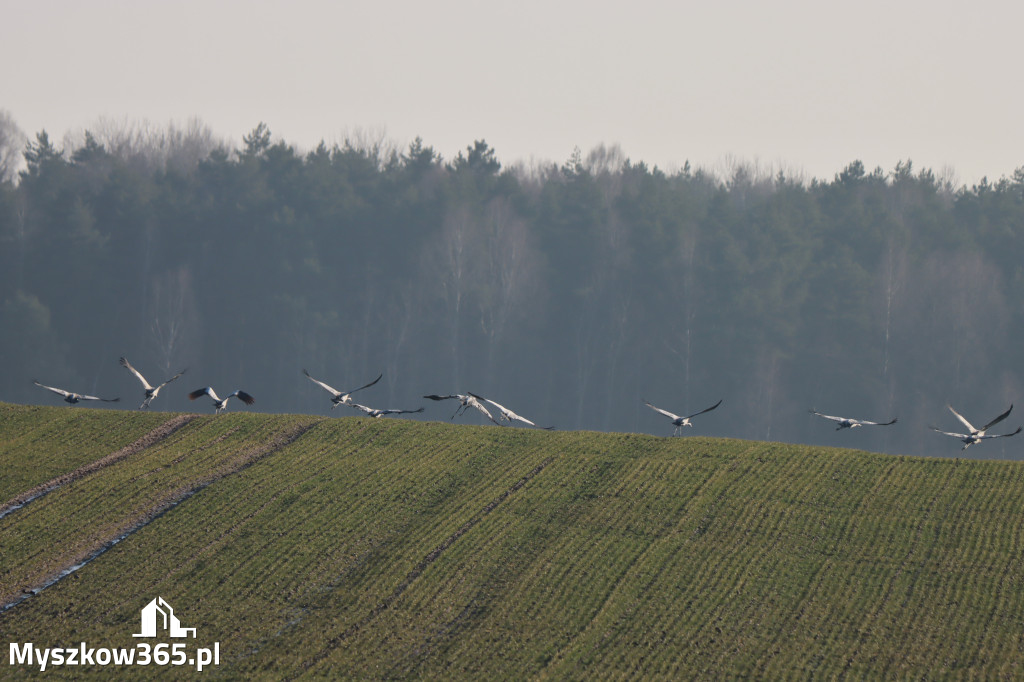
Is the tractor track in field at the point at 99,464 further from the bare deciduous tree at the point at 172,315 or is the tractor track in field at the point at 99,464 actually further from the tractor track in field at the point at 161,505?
the bare deciduous tree at the point at 172,315

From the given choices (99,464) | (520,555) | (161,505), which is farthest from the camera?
(99,464)

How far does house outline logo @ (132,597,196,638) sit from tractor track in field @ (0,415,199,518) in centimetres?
918

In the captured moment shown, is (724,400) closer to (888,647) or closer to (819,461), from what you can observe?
(819,461)

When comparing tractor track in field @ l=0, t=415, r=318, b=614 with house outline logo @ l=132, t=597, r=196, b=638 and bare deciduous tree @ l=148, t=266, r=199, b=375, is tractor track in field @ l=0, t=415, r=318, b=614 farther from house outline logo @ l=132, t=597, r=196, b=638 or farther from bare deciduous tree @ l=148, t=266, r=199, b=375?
bare deciduous tree @ l=148, t=266, r=199, b=375

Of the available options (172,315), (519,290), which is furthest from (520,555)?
(172,315)

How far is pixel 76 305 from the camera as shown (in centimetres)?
10156

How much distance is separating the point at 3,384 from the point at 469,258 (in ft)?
134

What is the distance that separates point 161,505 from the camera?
126ft

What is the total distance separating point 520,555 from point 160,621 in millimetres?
10539

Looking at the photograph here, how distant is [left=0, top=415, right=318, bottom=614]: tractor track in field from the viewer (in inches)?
1280

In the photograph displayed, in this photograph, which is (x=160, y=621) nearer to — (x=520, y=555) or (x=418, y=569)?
(x=418, y=569)

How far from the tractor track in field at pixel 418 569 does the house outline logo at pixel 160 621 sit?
147 inches

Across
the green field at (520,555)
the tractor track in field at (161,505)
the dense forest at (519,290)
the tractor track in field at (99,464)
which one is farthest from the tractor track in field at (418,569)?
the dense forest at (519,290)

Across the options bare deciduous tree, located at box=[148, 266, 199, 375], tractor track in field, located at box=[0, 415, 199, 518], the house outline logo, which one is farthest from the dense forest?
the house outline logo
